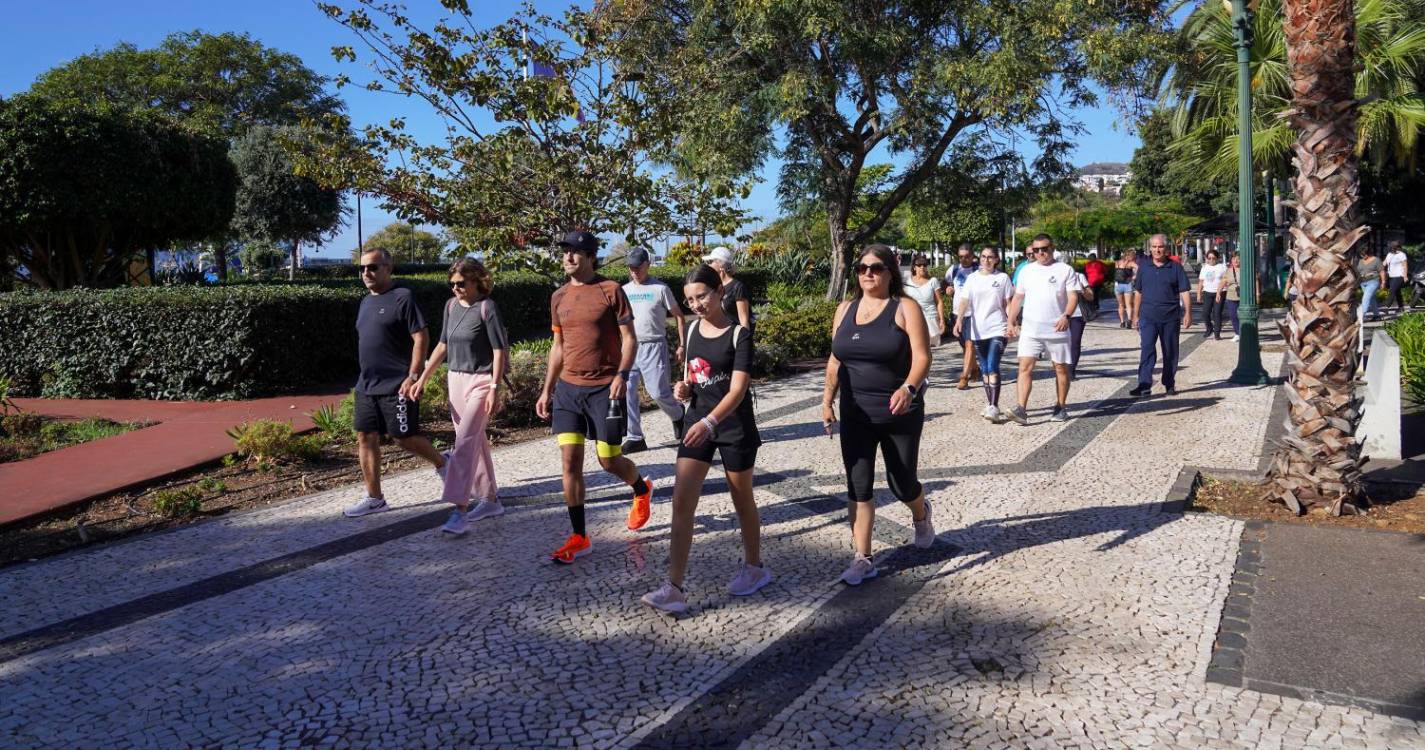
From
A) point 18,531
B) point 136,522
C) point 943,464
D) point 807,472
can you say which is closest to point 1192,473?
point 943,464

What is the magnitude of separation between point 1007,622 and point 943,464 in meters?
3.27

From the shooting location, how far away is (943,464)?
7289mm

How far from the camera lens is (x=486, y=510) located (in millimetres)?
6020

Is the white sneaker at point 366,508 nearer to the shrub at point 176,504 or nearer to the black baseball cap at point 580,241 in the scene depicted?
the shrub at point 176,504

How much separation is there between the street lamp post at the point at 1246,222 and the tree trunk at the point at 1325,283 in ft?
18.3

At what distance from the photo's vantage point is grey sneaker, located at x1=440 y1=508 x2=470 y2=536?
5.61 metres

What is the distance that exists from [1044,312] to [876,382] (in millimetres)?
4644

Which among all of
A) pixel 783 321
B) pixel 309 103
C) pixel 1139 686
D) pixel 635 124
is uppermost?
pixel 309 103

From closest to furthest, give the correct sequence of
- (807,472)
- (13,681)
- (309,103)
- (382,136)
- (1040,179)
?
1. (13,681)
2. (807,472)
3. (382,136)
4. (1040,179)
5. (309,103)

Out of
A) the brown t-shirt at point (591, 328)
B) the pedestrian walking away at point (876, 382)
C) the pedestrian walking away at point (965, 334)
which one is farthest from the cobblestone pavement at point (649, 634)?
the pedestrian walking away at point (965, 334)

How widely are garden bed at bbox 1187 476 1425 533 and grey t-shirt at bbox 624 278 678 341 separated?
4.07 m

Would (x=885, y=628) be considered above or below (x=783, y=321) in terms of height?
below

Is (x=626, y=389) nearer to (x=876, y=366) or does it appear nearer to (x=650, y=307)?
(x=876, y=366)

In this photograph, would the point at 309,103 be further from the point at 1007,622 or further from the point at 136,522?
the point at 1007,622
